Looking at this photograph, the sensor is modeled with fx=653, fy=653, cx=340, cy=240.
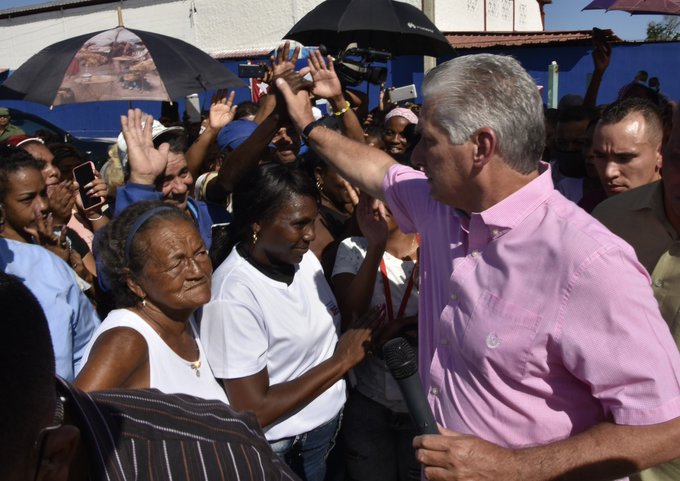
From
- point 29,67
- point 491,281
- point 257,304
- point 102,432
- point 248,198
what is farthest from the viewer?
point 29,67

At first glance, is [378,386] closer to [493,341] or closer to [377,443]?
[377,443]

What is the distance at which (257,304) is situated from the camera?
2555 millimetres

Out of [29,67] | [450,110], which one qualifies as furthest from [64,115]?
[450,110]

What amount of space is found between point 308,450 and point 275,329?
0.60 metres

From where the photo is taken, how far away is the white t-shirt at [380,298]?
2975 millimetres

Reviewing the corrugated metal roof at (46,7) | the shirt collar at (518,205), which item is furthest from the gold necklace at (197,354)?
the corrugated metal roof at (46,7)

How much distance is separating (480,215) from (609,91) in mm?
15126

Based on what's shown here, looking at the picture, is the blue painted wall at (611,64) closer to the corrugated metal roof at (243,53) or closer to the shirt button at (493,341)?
the corrugated metal roof at (243,53)

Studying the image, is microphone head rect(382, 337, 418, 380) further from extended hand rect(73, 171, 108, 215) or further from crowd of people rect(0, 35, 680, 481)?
extended hand rect(73, 171, 108, 215)

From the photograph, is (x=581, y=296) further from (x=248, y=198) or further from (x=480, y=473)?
(x=248, y=198)

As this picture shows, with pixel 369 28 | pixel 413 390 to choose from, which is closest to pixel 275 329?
pixel 413 390

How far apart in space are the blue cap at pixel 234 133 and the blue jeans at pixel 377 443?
1.71 m

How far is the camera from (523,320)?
1.69 metres

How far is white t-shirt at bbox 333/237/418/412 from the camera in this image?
2.97 m
